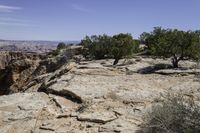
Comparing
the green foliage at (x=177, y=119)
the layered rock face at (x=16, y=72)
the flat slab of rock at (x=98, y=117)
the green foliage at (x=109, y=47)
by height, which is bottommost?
the layered rock face at (x=16, y=72)

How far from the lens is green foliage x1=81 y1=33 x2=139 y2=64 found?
25059 millimetres

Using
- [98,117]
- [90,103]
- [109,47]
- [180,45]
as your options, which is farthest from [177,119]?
[109,47]

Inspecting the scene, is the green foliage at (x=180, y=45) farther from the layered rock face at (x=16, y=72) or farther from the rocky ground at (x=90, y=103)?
the layered rock face at (x=16, y=72)

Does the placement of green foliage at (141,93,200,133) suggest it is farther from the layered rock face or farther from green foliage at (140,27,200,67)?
the layered rock face

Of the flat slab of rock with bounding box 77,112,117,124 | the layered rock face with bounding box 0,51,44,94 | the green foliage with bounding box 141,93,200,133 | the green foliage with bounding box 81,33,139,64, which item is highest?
the green foliage with bounding box 81,33,139,64

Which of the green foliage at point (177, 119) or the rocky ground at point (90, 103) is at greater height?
the green foliage at point (177, 119)

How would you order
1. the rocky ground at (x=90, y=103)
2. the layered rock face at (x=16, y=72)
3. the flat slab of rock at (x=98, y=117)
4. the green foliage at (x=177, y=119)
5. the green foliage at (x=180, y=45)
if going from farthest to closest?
the layered rock face at (x=16, y=72), the green foliage at (x=180, y=45), the flat slab of rock at (x=98, y=117), the rocky ground at (x=90, y=103), the green foliage at (x=177, y=119)

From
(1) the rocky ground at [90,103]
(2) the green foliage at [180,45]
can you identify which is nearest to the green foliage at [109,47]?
(2) the green foliage at [180,45]

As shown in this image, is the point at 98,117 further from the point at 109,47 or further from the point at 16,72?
the point at 16,72

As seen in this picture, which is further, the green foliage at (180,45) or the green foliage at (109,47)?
the green foliage at (109,47)

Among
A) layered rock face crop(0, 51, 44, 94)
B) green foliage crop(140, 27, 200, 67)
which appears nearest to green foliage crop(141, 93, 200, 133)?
green foliage crop(140, 27, 200, 67)

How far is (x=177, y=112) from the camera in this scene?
724cm

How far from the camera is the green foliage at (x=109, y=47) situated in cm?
2506

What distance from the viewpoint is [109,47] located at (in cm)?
2708
